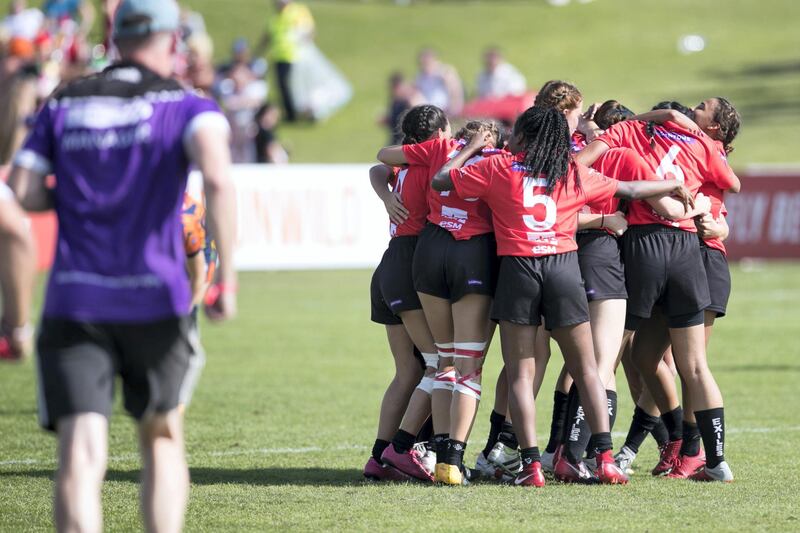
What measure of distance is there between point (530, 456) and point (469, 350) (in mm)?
663

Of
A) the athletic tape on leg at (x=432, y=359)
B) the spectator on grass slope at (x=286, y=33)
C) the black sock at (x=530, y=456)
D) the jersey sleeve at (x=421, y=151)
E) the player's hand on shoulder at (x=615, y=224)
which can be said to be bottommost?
the black sock at (x=530, y=456)

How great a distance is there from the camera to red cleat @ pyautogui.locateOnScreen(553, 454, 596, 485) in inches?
283

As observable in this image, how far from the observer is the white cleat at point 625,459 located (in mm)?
7566

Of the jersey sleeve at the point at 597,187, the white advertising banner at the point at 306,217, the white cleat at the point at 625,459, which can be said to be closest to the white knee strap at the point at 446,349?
the jersey sleeve at the point at 597,187

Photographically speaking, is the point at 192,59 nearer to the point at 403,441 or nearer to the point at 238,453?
the point at 238,453

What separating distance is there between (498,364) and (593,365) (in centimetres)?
581

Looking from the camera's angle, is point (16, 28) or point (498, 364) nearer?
point (498, 364)

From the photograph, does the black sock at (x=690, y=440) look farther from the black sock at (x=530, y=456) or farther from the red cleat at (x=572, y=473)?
the black sock at (x=530, y=456)

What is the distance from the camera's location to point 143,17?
15.1 ft

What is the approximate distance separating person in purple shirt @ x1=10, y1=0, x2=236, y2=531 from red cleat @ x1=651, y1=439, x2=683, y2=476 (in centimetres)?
371

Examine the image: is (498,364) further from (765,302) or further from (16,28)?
(16,28)

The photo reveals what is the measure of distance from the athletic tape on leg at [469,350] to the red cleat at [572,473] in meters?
0.83

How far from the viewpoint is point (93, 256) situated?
4.49m

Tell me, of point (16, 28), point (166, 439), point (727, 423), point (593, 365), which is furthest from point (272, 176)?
point (166, 439)
